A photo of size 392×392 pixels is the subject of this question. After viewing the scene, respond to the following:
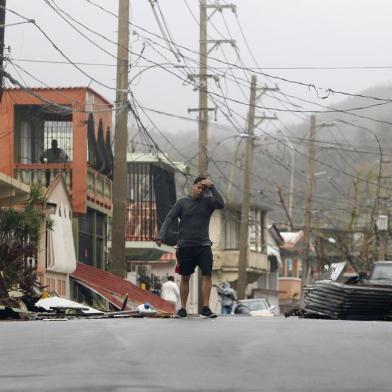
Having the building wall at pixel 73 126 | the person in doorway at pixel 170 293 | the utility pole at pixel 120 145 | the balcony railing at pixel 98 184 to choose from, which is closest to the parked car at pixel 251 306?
the balcony railing at pixel 98 184

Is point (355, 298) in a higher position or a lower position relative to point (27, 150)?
lower

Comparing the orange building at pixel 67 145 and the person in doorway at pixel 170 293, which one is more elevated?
the orange building at pixel 67 145

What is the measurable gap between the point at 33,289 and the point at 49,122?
14786mm

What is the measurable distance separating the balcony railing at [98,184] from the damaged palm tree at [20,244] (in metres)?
9.26

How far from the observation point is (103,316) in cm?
1986

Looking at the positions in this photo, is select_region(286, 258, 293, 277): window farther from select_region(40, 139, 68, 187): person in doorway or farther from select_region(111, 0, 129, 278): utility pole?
select_region(111, 0, 129, 278): utility pole

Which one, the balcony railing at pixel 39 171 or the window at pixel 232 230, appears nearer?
the balcony railing at pixel 39 171

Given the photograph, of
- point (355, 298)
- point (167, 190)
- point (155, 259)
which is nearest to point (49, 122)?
point (167, 190)

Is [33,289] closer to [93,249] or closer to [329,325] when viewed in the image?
[329,325]

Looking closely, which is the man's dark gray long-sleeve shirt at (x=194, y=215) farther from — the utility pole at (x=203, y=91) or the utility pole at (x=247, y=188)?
the utility pole at (x=247, y=188)

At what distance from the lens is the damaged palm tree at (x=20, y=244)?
25016 millimetres

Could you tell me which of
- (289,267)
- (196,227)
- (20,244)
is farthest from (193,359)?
(289,267)

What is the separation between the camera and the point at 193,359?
10.8m

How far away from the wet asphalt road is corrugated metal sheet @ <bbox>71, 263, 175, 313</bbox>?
60.8 ft
